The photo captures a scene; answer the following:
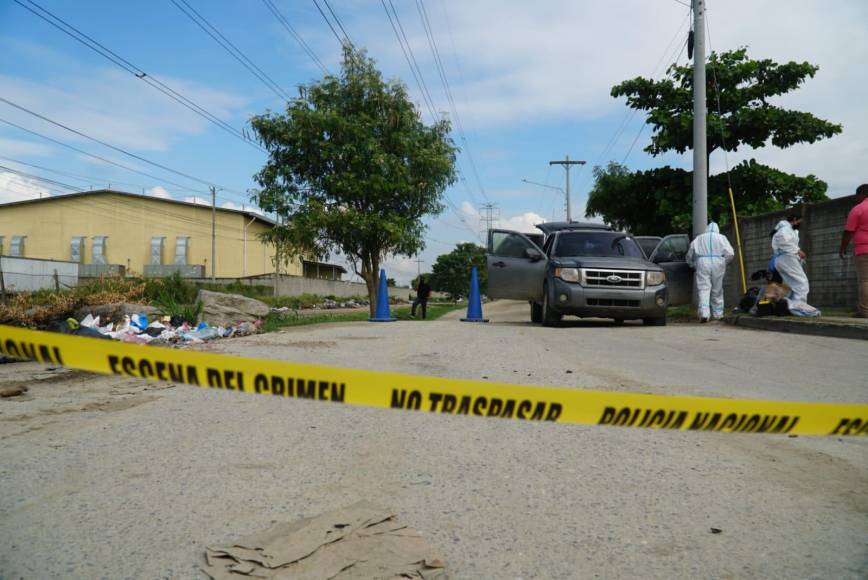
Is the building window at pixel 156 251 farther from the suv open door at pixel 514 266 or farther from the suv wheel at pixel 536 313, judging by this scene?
the suv open door at pixel 514 266

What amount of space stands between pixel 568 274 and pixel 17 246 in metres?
68.4

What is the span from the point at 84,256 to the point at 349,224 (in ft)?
169

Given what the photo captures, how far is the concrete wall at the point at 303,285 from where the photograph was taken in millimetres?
52938

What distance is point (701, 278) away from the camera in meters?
13.1

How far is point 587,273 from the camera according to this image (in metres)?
12.0

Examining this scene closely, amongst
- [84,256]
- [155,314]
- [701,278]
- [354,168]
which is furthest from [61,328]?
[84,256]

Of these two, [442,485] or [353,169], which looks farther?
[353,169]

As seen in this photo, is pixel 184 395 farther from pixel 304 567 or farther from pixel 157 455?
Answer: pixel 304 567

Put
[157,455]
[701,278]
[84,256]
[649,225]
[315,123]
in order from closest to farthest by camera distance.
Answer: [157,455] < [701,278] < [315,123] < [649,225] < [84,256]

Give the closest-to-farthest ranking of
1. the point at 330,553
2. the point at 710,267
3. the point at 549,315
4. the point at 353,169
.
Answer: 1. the point at 330,553
2. the point at 549,315
3. the point at 710,267
4. the point at 353,169

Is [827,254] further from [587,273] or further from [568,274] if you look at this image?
[568,274]

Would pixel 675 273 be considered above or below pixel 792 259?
below

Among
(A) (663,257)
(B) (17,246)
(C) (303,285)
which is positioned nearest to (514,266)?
(A) (663,257)

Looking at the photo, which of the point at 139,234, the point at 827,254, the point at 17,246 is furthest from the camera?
the point at 17,246
